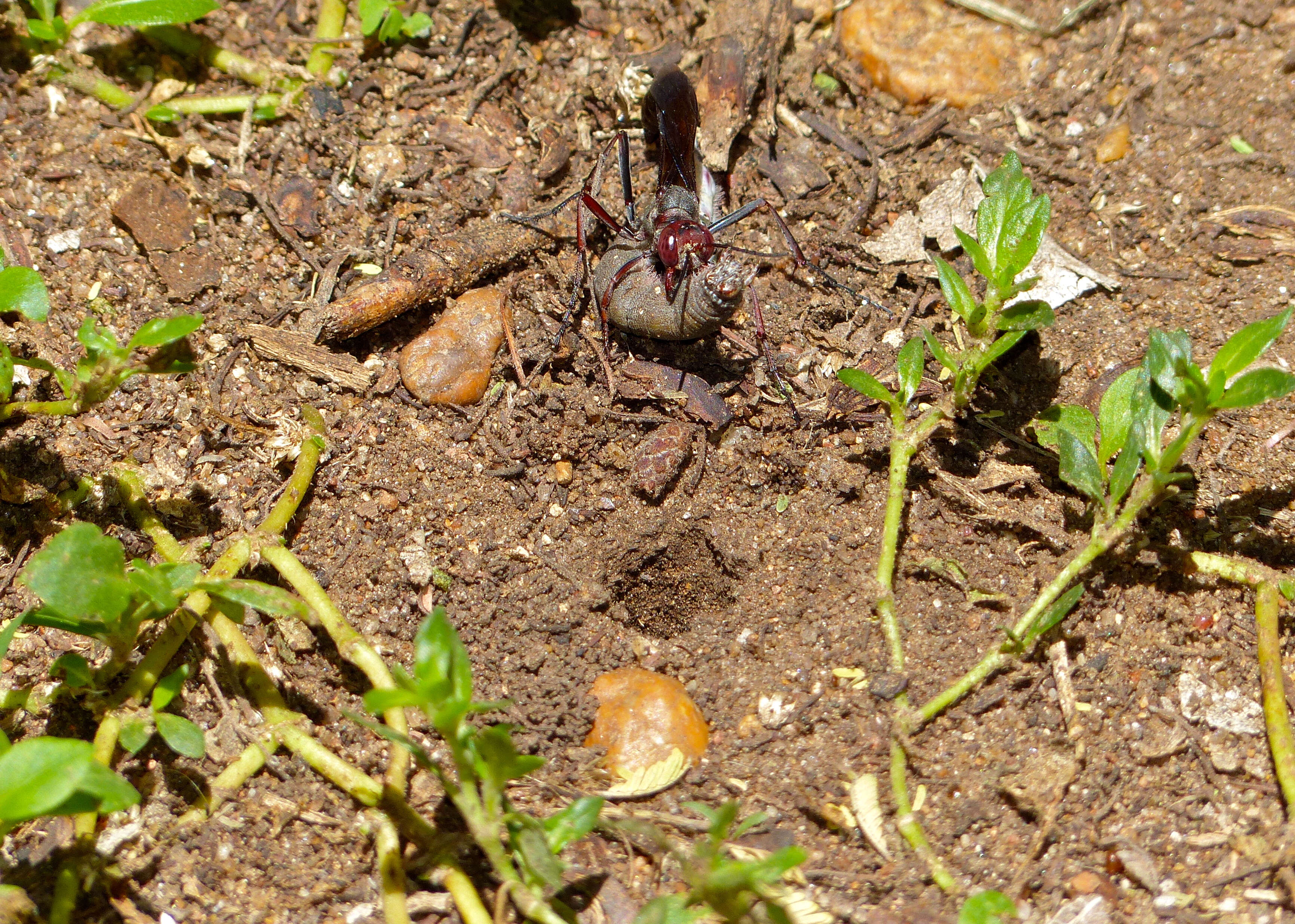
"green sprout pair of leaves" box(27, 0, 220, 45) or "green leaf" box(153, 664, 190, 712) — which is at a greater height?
"green sprout pair of leaves" box(27, 0, 220, 45)

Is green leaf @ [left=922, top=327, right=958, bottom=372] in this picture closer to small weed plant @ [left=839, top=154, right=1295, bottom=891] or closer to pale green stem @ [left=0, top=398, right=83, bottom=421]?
small weed plant @ [left=839, top=154, right=1295, bottom=891]

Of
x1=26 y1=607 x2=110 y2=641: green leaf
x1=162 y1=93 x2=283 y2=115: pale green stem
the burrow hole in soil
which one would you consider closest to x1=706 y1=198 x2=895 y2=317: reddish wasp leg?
the burrow hole in soil

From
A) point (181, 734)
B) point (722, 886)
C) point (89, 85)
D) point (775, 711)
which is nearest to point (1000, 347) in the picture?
point (775, 711)

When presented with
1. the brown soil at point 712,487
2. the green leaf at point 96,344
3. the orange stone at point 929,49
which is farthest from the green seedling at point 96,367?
the orange stone at point 929,49

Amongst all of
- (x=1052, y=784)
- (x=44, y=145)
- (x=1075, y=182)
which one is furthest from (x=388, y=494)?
(x=1075, y=182)

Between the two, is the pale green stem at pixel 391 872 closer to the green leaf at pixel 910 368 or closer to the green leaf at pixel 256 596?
the green leaf at pixel 256 596

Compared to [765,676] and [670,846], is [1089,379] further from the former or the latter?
[670,846]

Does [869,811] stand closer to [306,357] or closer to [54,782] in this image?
[54,782]
